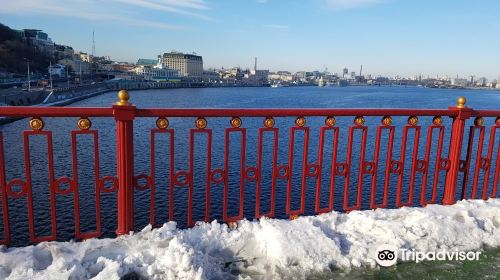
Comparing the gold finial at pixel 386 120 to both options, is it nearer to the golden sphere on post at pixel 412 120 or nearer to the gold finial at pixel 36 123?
the golden sphere on post at pixel 412 120

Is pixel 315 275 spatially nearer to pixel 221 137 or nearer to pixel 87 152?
pixel 87 152

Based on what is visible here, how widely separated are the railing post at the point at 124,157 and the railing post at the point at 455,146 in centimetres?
357

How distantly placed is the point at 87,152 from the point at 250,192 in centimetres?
990

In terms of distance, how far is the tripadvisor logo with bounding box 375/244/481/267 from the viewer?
11.4ft

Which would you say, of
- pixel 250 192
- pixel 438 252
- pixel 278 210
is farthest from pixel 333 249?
pixel 250 192

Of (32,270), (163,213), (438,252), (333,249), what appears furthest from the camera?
(163,213)

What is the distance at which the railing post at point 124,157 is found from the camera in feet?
10.9

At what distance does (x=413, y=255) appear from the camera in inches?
141

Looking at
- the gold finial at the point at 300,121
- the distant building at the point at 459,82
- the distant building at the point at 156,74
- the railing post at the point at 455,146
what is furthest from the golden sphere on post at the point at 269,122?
the distant building at the point at 459,82

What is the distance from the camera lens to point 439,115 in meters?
4.56

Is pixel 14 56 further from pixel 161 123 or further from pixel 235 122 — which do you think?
pixel 235 122

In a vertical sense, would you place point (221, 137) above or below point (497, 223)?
below

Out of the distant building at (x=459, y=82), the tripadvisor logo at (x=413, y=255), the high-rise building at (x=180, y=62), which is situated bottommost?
the tripadvisor logo at (x=413, y=255)

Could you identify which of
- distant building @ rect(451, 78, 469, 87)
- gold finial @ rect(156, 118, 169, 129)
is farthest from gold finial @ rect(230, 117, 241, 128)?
distant building @ rect(451, 78, 469, 87)
